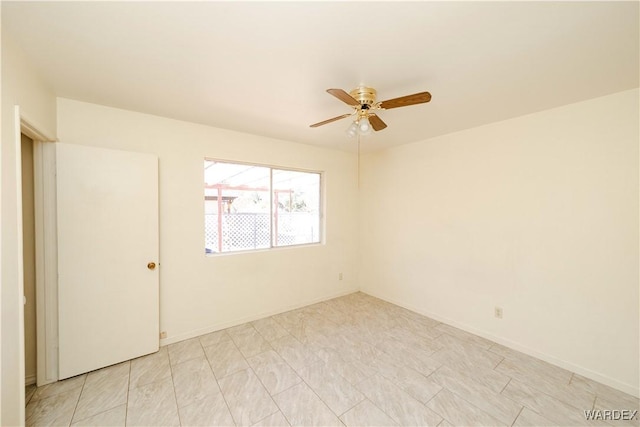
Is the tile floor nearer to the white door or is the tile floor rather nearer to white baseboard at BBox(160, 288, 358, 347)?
white baseboard at BBox(160, 288, 358, 347)

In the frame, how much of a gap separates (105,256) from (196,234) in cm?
80

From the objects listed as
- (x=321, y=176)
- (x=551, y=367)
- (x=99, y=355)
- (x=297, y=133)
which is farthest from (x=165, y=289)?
(x=551, y=367)

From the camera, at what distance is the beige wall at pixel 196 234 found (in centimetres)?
238

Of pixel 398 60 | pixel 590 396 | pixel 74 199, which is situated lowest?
pixel 590 396

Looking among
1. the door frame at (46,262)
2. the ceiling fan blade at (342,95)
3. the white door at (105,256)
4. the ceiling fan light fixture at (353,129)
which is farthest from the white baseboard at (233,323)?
the ceiling fan blade at (342,95)

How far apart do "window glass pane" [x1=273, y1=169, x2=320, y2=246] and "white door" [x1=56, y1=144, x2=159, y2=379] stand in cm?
151

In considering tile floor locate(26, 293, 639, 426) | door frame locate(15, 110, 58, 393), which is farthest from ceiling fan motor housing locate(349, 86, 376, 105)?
door frame locate(15, 110, 58, 393)

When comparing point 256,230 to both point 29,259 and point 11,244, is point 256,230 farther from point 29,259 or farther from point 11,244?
point 11,244

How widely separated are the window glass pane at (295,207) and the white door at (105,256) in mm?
1506

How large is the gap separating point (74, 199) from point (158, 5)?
1.81m

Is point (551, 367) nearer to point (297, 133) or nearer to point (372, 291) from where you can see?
point (372, 291)

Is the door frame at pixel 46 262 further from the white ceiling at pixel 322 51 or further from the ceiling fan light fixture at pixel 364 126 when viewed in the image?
the ceiling fan light fixture at pixel 364 126

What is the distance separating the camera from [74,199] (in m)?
2.11

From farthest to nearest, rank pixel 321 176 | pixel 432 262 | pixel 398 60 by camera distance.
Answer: pixel 321 176 → pixel 432 262 → pixel 398 60
